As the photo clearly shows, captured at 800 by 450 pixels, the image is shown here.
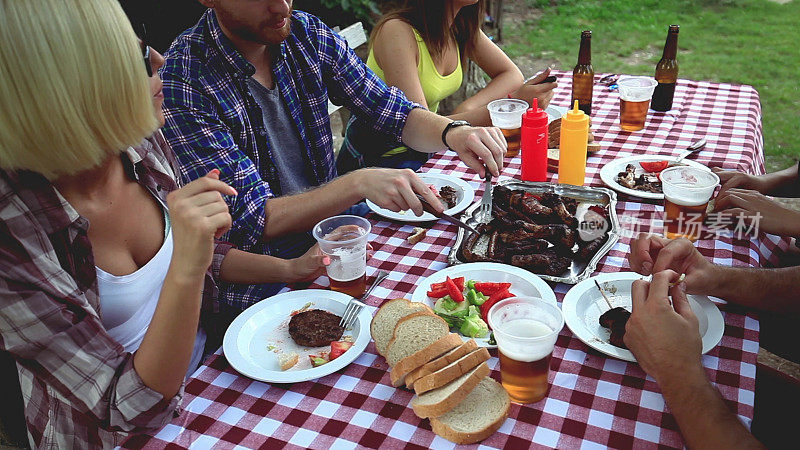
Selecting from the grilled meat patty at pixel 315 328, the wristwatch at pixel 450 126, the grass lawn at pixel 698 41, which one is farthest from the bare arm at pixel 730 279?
the grass lawn at pixel 698 41

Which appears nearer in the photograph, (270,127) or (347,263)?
(347,263)

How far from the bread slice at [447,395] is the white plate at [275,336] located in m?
0.28

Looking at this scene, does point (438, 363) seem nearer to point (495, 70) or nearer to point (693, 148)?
point (693, 148)

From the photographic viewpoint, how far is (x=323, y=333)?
73.0 inches

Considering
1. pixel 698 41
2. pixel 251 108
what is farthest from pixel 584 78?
pixel 698 41

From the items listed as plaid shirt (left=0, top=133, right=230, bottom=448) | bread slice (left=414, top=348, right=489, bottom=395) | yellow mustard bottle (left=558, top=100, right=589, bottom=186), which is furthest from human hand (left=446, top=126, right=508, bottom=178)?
plaid shirt (left=0, top=133, right=230, bottom=448)

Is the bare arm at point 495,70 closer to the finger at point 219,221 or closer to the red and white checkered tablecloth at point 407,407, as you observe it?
the red and white checkered tablecloth at point 407,407

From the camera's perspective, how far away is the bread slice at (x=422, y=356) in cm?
157

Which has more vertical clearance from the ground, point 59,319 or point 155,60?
point 155,60

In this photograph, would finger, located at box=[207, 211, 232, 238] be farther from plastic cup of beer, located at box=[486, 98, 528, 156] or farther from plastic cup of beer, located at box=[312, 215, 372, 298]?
plastic cup of beer, located at box=[486, 98, 528, 156]

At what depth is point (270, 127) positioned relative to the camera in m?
2.92

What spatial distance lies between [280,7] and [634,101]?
6.14ft

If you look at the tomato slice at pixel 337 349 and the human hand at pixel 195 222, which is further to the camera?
the tomato slice at pixel 337 349

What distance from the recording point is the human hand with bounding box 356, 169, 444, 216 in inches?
88.7
